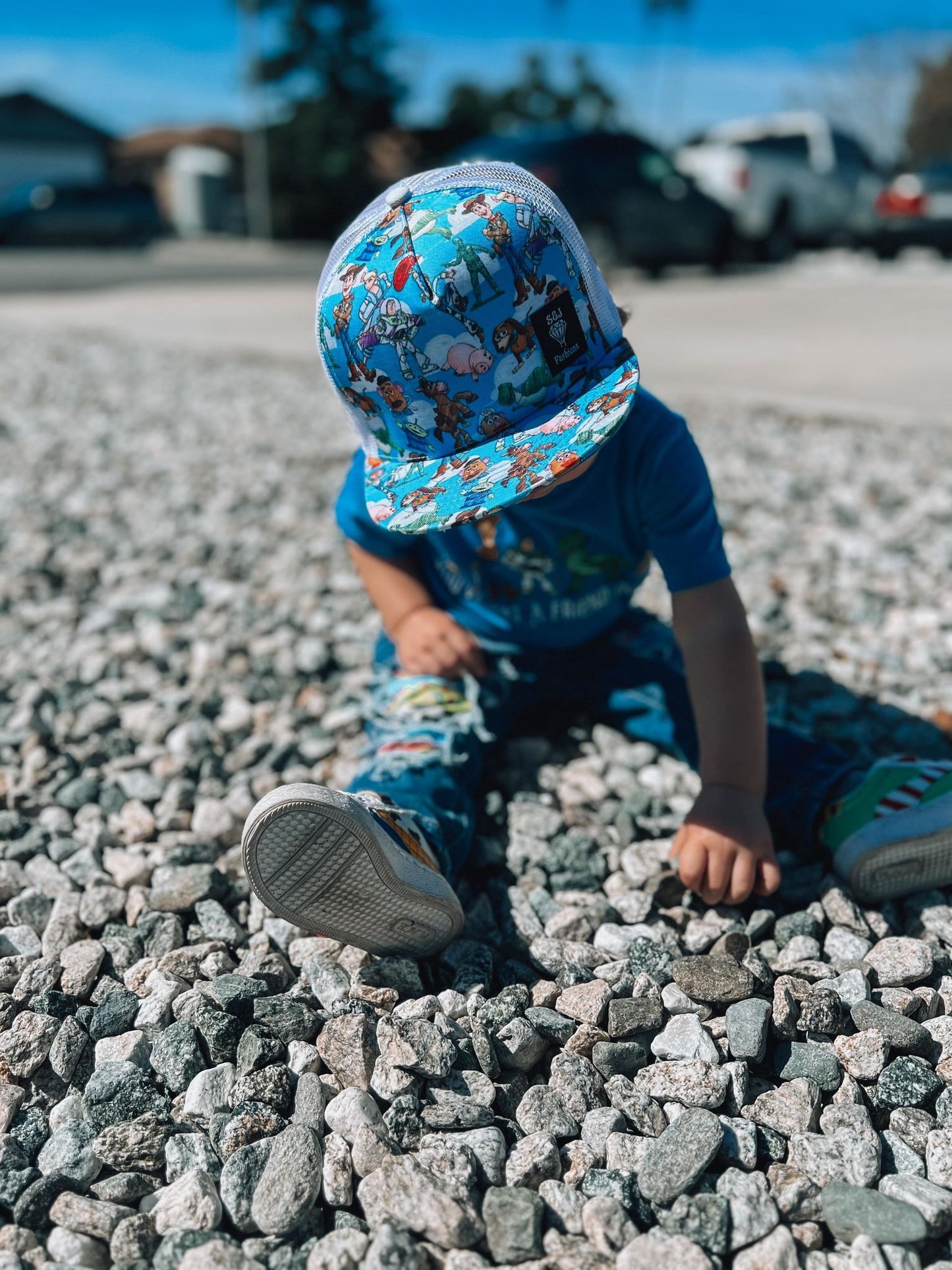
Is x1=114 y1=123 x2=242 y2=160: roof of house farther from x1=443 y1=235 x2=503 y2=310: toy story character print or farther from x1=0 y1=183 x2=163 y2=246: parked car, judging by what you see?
x1=443 y1=235 x2=503 y2=310: toy story character print

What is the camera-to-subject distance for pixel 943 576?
253 cm

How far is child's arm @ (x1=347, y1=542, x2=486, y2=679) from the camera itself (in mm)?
1649

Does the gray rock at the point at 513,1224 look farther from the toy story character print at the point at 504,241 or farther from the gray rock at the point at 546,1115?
the toy story character print at the point at 504,241

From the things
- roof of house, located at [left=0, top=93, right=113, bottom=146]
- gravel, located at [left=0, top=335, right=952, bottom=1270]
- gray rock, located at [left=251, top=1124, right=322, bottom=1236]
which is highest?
gray rock, located at [left=251, top=1124, right=322, bottom=1236]

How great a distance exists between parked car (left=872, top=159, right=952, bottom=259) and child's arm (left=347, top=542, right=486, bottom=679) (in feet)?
35.4

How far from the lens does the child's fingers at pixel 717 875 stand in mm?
1379

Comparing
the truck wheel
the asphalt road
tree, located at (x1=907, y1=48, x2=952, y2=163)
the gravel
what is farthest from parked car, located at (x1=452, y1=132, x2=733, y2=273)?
tree, located at (x1=907, y1=48, x2=952, y2=163)

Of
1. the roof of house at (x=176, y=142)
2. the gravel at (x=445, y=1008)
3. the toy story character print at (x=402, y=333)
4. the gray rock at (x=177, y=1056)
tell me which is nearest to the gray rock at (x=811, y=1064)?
the gravel at (x=445, y=1008)

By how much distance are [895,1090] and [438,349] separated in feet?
3.05

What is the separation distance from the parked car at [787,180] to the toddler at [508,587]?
8.95 m

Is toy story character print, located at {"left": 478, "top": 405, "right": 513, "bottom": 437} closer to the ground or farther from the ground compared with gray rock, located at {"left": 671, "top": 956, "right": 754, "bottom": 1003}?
farther from the ground

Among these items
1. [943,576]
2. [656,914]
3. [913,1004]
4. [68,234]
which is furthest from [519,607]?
[68,234]

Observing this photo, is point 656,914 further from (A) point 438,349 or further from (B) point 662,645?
(A) point 438,349

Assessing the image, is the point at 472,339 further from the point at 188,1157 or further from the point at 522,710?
the point at 188,1157
